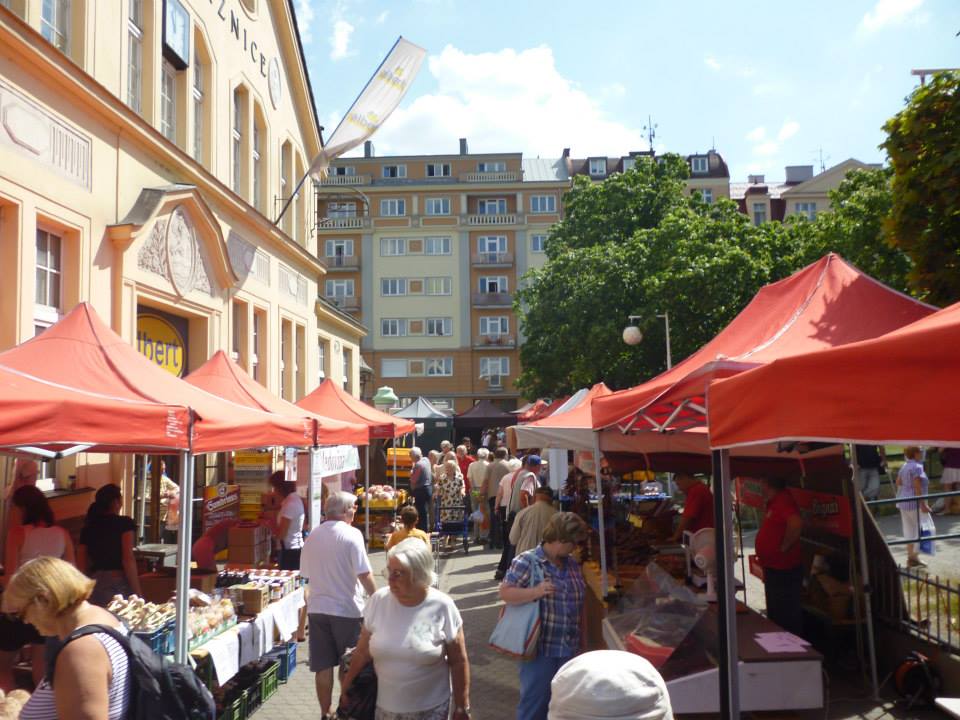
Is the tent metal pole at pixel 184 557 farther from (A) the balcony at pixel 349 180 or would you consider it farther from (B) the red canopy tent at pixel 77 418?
(A) the balcony at pixel 349 180

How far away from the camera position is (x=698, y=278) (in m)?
25.7

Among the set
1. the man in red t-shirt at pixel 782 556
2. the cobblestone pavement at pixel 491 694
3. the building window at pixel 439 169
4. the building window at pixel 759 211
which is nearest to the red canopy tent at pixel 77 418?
the cobblestone pavement at pixel 491 694

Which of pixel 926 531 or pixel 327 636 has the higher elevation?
pixel 327 636

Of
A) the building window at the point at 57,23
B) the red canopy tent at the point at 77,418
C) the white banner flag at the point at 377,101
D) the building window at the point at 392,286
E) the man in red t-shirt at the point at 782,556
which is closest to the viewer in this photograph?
the red canopy tent at the point at 77,418

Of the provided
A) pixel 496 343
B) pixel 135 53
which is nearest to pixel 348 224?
pixel 496 343

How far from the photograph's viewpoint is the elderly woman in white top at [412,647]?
13.6ft

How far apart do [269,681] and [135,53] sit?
370 inches

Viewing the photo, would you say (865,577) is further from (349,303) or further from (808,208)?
(808,208)

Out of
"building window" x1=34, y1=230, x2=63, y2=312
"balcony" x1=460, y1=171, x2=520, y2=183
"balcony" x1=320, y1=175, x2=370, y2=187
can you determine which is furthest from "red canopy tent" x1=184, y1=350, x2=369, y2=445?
"balcony" x1=320, y1=175, x2=370, y2=187

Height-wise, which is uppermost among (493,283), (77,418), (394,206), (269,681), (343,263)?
(394,206)

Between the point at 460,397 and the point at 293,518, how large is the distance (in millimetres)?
43648

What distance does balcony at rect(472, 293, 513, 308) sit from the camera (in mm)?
53456

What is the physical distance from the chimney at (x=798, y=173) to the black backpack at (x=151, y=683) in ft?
232

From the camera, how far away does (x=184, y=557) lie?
5605mm
